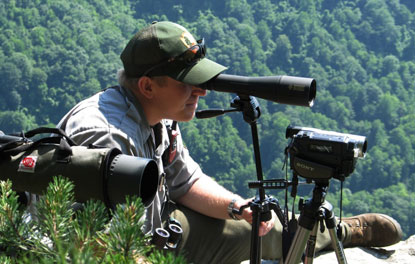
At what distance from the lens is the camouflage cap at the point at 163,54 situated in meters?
2.29

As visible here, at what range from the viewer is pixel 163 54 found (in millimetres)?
2289

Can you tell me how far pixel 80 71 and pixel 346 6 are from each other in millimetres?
34057

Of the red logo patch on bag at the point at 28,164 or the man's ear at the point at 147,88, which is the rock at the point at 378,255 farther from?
the red logo patch on bag at the point at 28,164

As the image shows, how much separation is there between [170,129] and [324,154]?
0.80 m

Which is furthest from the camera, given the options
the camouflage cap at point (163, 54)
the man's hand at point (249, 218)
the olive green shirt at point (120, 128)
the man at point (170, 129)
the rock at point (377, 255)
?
the rock at point (377, 255)

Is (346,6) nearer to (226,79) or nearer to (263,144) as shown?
(263,144)

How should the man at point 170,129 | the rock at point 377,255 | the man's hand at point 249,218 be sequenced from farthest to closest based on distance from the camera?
the rock at point 377,255 < the man's hand at point 249,218 < the man at point 170,129

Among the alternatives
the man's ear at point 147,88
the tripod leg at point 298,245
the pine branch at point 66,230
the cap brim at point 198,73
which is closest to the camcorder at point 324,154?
the tripod leg at point 298,245

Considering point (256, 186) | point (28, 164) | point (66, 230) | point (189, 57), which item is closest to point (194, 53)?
point (189, 57)

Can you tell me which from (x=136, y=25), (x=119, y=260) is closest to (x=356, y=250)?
(x=119, y=260)

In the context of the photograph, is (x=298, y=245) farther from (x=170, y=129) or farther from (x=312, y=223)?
(x=170, y=129)

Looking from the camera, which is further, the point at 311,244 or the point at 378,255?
the point at 378,255

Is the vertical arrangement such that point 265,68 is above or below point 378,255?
below

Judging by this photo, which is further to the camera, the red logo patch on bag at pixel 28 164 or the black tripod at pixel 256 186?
the black tripod at pixel 256 186
